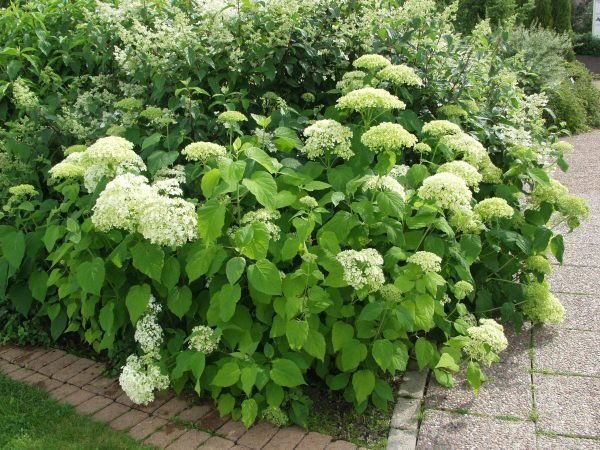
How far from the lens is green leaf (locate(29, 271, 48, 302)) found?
11.5 feet

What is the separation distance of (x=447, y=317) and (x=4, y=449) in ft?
7.64

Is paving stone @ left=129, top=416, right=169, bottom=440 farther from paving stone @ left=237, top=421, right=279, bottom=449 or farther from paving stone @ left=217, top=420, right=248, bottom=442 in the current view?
paving stone @ left=237, top=421, right=279, bottom=449

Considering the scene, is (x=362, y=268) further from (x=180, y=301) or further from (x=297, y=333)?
(x=180, y=301)

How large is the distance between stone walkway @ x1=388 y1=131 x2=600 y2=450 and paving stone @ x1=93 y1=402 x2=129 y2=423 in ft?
4.47

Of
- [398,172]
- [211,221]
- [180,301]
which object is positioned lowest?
[180,301]

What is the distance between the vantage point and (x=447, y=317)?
3.39 metres

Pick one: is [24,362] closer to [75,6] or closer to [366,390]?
[366,390]

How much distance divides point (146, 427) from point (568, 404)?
6.70ft

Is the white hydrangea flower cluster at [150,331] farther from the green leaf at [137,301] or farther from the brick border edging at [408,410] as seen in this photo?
the brick border edging at [408,410]

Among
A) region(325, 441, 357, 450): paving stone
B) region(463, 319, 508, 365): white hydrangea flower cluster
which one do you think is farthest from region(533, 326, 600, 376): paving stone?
region(325, 441, 357, 450): paving stone

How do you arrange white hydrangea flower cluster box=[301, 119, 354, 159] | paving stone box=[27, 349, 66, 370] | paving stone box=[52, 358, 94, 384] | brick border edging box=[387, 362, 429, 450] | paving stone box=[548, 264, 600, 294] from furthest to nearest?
paving stone box=[548, 264, 600, 294] < paving stone box=[27, 349, 66, 370] < paving stone box=[52, 358, 94, 384] < white hydrangea flower cluster box=[301, 119, 354, 159] < brick border edging box=[387, 362, 429, 450]

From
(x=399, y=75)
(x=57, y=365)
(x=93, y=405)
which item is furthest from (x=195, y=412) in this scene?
(x=399, y=75)

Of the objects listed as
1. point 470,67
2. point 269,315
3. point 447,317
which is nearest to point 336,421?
point 269,315

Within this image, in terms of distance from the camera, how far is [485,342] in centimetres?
299
